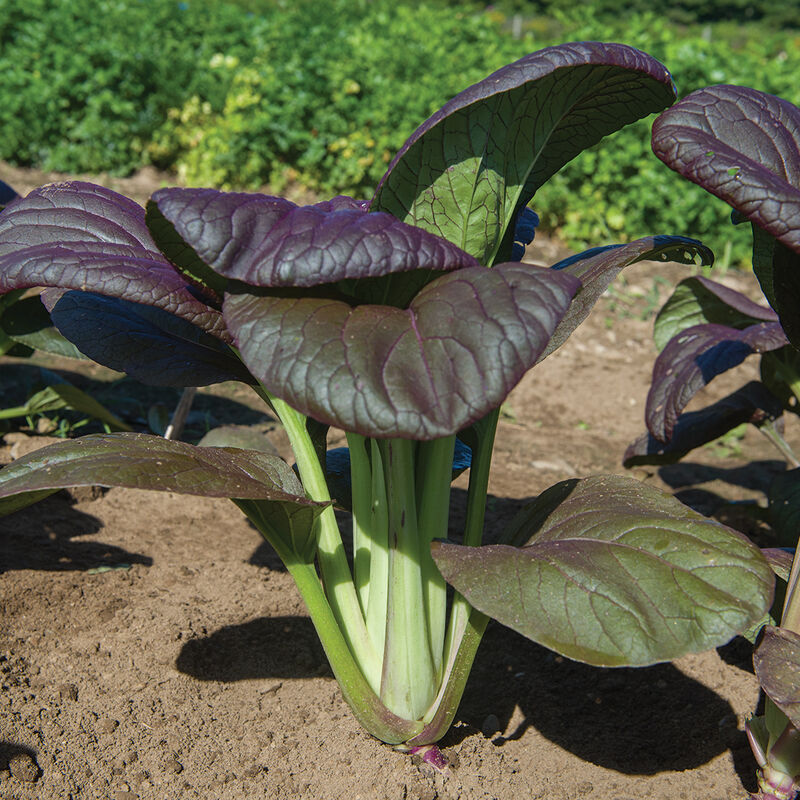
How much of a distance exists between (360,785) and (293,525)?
19.5 inches

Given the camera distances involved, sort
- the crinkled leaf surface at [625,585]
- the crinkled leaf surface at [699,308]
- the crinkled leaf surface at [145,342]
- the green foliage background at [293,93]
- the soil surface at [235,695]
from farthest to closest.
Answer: the green foliage background at [293,93] < the crinkled leaf surface at [699,308] < the crinkled leaf surface at [145,342] < the soil surface at [235,695] < the crinkled leaf surface at [625,585]

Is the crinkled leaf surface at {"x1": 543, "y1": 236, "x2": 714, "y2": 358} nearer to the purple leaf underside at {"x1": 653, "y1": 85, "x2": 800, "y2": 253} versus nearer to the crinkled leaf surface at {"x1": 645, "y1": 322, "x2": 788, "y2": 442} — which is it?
the purple leaf underside at {"x1": 653, "y1": 85, "x2": 800, "y2": 253}

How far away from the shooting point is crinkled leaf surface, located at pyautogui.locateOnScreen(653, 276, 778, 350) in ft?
7.71

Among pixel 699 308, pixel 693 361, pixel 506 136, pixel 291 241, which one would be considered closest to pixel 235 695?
pixel 291 241

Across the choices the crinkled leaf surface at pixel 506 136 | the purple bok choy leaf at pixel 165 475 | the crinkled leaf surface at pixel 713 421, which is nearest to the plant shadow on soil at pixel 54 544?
the purple bok choy leaf at pixel 165 475

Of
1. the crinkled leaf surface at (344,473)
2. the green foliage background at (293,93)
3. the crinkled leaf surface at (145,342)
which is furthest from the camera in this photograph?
the green foliage background at (293,93)

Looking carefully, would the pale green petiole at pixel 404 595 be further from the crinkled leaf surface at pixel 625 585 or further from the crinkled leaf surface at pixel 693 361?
the crinkled leaf surface at pixel 693 361

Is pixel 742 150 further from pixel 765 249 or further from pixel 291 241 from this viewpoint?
pixel 291 241

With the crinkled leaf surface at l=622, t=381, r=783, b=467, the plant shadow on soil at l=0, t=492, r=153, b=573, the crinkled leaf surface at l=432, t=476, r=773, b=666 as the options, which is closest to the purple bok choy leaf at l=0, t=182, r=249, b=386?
the crinkled leaf surface at l=432, t=476, r=773, b=666

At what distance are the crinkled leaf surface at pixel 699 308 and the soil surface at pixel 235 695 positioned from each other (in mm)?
584

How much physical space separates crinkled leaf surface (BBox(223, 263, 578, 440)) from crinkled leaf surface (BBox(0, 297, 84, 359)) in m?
1.37

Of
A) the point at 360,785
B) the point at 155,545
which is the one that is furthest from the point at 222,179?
the point at 360,785

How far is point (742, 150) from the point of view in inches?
53.5

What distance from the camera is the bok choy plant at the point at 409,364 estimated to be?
1.16 m
